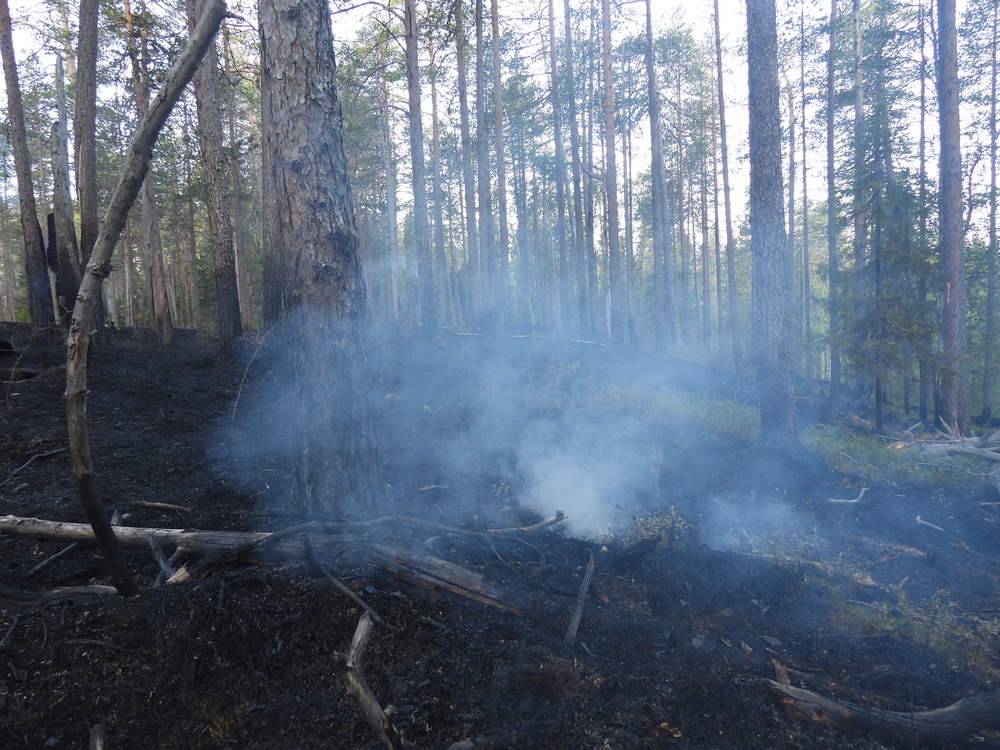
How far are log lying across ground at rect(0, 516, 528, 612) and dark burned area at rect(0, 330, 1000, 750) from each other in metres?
0.08

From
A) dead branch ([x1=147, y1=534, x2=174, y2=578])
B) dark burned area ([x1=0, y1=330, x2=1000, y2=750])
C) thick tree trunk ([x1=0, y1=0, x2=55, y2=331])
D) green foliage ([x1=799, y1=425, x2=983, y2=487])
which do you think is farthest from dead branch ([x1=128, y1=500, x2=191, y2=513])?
green foliage ([x1=799, y1=425, x2=983, y2=487])

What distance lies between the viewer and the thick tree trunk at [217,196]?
31.7 ft

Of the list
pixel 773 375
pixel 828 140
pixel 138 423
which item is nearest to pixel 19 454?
pixel 138 423

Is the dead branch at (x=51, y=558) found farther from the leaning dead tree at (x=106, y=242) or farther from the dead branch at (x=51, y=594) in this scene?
the leaning dead tree at (x=106, y=242)

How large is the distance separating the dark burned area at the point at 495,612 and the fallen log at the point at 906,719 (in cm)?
6

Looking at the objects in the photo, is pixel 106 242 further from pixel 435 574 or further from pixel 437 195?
pixel 437 195

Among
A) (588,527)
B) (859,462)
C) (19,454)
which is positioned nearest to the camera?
(19,454)

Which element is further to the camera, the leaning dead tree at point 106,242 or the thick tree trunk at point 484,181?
the thick tree trunk at point 484,181

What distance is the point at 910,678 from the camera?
9.44 feet

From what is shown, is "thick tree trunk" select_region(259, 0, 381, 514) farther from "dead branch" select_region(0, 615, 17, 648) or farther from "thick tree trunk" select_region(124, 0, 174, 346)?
"thick tree trunk" select_region(124, 0, 174, 346)

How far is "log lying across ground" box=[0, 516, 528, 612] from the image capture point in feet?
9.06

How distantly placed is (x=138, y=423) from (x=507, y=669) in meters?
5.94

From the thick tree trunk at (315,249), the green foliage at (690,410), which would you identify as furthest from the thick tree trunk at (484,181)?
the thick tree trunk at (315,249)

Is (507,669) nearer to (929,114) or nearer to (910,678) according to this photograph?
(910,678)
